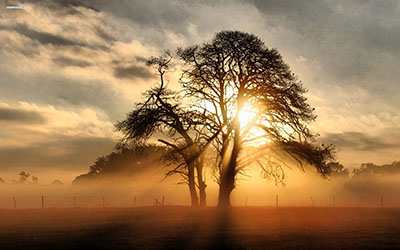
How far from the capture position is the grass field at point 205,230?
27250 millimetres

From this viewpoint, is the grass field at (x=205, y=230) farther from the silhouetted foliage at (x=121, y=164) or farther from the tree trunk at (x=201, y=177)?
the silhouetted foliage at (x=121, y=164)

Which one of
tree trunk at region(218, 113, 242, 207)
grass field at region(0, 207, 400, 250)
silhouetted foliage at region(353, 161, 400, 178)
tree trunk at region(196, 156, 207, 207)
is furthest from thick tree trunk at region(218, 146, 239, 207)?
silhouetted foliage at region(353, 161, 400, 178)

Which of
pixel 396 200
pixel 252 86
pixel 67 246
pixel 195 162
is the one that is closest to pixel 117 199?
pixel 195 162

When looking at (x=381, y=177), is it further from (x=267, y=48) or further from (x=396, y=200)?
(x=267, y=48)

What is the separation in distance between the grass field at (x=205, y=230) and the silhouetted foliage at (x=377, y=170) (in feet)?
384

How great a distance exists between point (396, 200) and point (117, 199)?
85.5m

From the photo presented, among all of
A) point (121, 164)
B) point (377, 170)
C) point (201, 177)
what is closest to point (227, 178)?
point (201, 177)

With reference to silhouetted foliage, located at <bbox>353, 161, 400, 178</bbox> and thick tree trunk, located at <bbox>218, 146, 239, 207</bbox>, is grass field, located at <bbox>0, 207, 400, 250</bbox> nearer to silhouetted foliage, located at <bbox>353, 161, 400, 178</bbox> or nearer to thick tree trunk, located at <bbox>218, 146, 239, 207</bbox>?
thick tree trunk, located at <bbox>218, 146, 239, 207</bbox>

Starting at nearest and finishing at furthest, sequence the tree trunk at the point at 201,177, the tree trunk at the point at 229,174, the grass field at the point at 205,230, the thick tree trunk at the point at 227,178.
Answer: the grass field at the point at 205,230 → the tree trunk at the point at 229,174 → the thick tree trunk at the point at 227,178 → the tree trunk at the point at 201,177

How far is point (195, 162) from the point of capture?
45.1 metres

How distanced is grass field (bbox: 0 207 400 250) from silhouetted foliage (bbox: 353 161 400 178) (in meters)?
117

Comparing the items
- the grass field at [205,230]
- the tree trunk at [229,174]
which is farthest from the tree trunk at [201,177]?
the grass field at [205,230]

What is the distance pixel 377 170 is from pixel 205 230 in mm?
138444

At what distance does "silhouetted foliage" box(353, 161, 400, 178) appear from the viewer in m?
156
